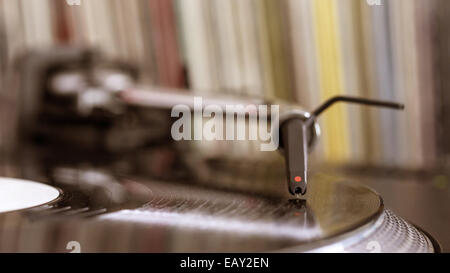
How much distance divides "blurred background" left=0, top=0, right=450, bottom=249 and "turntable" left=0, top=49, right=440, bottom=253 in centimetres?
23

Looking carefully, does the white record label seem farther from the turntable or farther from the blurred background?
the blurred background

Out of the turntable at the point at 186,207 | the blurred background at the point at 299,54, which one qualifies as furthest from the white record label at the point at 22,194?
the blurred background at the point at 299,54

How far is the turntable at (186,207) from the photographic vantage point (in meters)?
0.33

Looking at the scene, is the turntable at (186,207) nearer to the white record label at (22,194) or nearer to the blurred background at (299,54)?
the white record label at (22,194)

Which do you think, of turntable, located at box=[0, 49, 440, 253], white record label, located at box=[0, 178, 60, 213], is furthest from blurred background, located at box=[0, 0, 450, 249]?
white record label, located at box=[0, 178, 60, 213]

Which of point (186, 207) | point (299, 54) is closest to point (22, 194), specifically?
point (186, 207)

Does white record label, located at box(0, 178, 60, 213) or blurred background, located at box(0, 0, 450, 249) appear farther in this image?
blurred background, located at box(0, 0, 450, 249)

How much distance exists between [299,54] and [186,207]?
0.76 meters

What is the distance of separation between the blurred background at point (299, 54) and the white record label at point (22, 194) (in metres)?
0.37

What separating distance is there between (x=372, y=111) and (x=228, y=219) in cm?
72

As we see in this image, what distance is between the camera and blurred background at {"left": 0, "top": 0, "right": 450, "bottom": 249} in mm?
980

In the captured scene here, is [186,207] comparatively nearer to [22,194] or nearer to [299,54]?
[22,194]

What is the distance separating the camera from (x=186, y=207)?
43 centimetres
